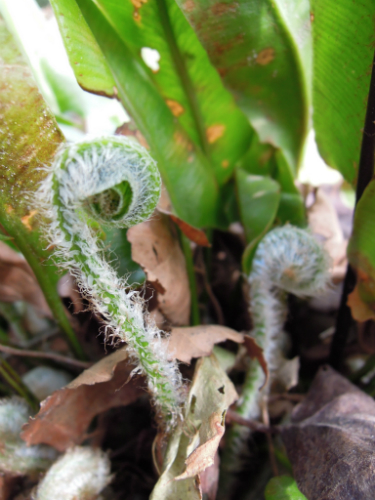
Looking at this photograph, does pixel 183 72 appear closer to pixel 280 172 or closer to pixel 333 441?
pixel 280 172

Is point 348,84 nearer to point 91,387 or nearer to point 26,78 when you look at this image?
point 26,78

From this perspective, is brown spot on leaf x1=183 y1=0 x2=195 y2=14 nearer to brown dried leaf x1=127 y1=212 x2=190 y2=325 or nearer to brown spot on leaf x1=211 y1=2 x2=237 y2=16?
brown spot on leaf x1=211 y1=2 x2=237 y2=16

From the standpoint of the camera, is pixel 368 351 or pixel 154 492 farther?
pixel 368 351

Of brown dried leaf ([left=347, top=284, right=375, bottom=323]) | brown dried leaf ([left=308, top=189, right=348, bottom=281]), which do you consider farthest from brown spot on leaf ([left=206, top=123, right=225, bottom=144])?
brown dried leaf ([left=347, top=284, right=375, bottom=323])

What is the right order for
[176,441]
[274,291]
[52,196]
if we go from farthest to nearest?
[274,291] < [176,441] < [52,196]

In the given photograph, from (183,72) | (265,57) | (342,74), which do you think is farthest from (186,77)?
(342,74)

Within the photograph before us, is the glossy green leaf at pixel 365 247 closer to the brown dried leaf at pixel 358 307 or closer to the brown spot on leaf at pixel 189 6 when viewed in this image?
the brown dried leaf at pixel 358 307

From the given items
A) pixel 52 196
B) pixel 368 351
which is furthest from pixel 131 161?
pixel 368 351
